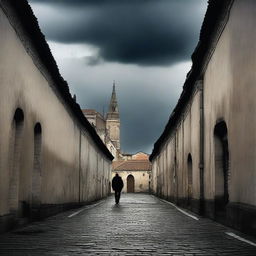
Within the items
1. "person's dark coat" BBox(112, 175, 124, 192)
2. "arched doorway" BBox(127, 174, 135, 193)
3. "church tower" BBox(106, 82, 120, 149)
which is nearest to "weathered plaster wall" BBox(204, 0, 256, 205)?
"person's dark coat" BBox(112, 175, 124, 192)

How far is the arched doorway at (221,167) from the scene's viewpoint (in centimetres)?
1334

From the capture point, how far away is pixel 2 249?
684cm

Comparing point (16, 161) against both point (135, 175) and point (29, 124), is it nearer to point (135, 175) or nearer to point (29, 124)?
point (29, 124)

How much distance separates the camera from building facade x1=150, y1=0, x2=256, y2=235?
9.28 m

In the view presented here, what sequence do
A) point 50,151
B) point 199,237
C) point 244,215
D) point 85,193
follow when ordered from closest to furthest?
point 199,237 < point 244,215 < point 50,151 < point 85,193

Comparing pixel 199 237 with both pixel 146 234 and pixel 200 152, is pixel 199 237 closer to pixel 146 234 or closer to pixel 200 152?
pixel 146 234

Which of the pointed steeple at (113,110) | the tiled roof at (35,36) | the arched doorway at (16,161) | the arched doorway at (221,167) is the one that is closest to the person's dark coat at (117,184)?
the tiled roof at (35,36)

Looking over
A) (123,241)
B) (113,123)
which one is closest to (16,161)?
(123,241)

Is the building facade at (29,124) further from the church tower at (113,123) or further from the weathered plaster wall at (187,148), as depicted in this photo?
the church tower at (113,123)

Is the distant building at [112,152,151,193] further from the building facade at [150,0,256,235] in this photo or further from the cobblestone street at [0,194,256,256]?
the cobblestone street at [0,194,256,256]

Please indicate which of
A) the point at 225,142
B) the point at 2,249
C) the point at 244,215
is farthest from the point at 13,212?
the point at 225,142

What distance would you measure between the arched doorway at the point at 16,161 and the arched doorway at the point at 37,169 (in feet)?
6.01

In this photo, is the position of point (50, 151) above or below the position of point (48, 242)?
above

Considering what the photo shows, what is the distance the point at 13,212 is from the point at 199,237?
4409 mm
